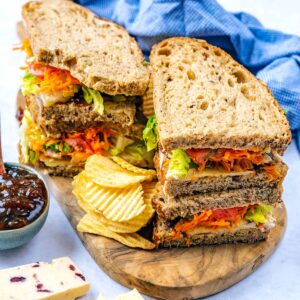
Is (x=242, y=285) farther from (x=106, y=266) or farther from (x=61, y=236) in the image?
(x=61, y=236)

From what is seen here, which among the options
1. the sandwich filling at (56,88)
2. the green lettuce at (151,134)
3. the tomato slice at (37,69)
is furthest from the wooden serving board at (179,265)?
→ the tomato slice at (37,69)

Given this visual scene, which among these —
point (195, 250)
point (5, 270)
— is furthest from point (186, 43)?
point (5, 270)

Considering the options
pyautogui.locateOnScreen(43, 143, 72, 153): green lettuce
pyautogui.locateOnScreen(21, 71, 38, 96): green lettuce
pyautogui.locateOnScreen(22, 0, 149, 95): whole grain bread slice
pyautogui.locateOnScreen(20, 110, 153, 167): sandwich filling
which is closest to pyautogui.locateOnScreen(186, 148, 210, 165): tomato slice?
pyautogui.locateOnScreen(22, 0, 149, 95): whole grain bread slice

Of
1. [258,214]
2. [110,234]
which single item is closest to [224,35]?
[258,214]

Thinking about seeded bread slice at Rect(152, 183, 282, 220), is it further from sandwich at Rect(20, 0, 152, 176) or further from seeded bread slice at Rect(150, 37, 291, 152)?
sandwich at Rect(20, 0, 152, 176)

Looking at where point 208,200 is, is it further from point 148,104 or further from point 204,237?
point 148,104

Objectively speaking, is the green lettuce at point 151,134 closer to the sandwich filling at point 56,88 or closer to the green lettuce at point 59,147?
the sandwich filling at point 56,88
